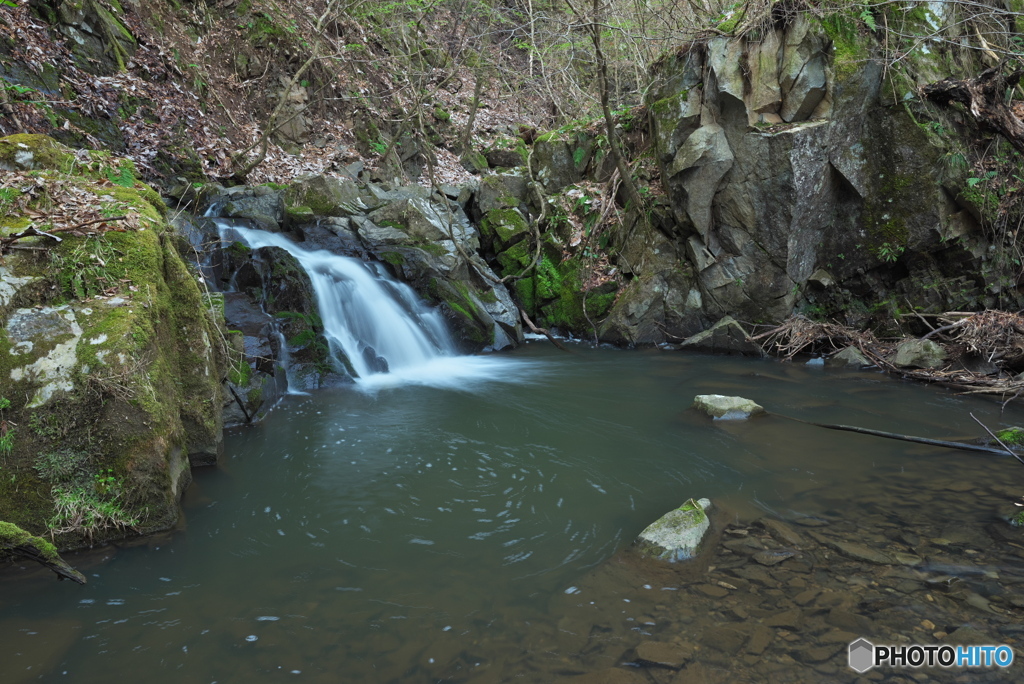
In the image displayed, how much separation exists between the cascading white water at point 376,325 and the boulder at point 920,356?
221 inches

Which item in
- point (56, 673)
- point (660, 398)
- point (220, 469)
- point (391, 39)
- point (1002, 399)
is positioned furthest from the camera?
point (391, 39)

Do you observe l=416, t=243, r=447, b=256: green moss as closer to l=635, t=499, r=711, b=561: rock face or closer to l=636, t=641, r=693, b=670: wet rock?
l=635, t=499, r=711, b=561: rock face

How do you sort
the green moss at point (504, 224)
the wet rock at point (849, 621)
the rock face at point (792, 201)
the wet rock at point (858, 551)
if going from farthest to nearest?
the green moss at point (504, 224), the rock face at point (792, 201), the wet rock at point (858, 551), the wet rock at point (849, 621)

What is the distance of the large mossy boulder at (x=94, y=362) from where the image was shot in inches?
149

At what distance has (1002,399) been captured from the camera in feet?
21.7

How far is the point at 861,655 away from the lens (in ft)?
8.86

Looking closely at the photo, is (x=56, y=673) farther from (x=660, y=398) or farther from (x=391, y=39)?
(x=391, y=39)

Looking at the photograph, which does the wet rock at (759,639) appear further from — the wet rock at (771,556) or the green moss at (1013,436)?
the green moss at (1013,436)

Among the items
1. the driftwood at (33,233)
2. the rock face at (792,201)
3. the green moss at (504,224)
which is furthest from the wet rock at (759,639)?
the green moss at (504,224)

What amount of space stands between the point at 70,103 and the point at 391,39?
9.51 metres

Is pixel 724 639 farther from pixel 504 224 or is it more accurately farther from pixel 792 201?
pixel 504 224

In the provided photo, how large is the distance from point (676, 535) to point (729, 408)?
2959 mm

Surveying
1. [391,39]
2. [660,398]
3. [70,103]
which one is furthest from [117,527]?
[391,39]

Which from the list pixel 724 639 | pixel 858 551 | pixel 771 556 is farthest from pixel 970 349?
pixel 724 639
